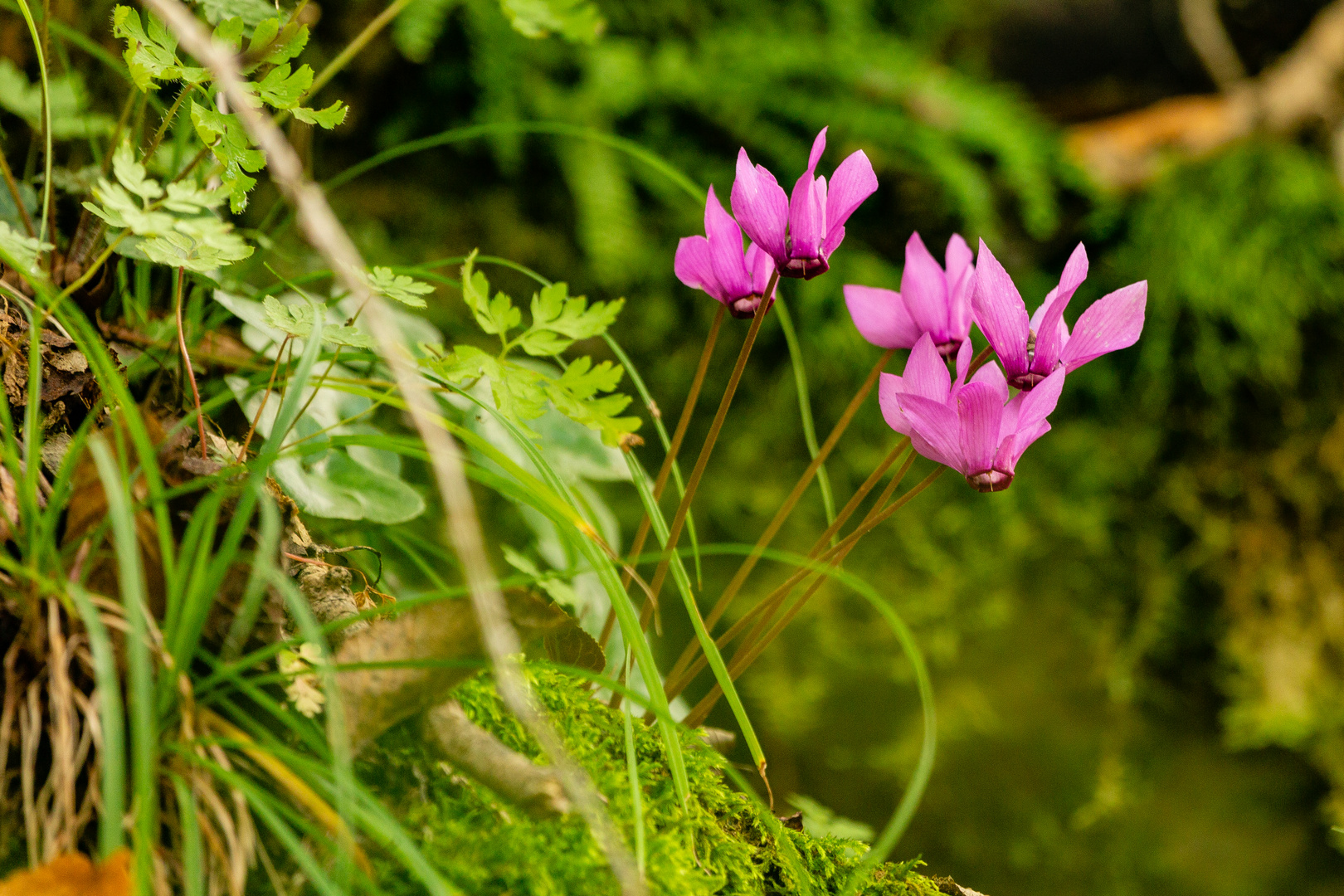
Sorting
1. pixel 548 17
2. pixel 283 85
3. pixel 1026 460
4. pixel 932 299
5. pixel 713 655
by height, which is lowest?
pixel 713 655

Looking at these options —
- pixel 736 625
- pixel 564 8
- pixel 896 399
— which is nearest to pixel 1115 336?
pixel 896 399

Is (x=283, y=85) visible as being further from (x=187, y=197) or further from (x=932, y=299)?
(x=932, y=299)

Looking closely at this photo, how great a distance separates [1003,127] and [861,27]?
46cm

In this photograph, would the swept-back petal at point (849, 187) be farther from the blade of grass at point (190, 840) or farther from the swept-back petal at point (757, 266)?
the blade of grass at point (190, 840)

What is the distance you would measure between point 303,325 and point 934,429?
42 centimetres

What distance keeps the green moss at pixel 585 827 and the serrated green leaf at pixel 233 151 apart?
1.18ft

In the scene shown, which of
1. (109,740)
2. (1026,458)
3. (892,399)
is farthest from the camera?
(1026,458)

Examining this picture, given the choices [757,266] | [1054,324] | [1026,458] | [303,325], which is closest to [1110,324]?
[1054,324]

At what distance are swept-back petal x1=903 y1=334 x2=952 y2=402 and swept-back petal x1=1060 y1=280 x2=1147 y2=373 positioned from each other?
3.0 inches

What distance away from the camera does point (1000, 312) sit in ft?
1.81

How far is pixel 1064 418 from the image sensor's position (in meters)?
1.89

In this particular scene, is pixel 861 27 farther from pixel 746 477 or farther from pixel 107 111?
pixel 107 111

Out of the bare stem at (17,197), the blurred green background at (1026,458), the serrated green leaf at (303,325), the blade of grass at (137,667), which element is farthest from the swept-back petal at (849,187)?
the blurred green background at (1026,458)

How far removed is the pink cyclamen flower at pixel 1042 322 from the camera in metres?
0.55
